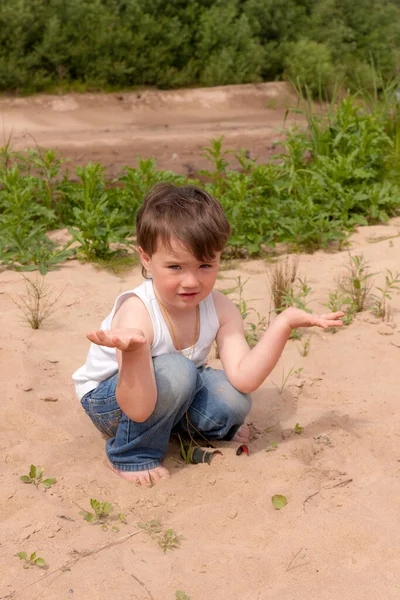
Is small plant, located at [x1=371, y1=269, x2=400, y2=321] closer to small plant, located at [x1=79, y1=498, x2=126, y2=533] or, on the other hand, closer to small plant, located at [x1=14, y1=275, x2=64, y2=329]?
small plant, located at [x1=14, y1=275, x2=64, y2=329]

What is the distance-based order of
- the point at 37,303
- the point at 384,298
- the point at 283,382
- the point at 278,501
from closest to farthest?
the point at 278,501 < the point at 283,382 < the point at 37,303 < the point at 384,298

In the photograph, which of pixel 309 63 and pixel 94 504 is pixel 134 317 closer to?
pixel 94 504

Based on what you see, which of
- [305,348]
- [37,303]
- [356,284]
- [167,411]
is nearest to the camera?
[167,411]

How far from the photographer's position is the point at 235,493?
2904 mm

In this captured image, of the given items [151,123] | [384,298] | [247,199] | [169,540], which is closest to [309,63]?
[151,123]

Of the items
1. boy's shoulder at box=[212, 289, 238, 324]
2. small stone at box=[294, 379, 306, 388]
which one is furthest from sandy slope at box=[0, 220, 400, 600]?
boy's shoulder at box=[212, 289, 238, 324]

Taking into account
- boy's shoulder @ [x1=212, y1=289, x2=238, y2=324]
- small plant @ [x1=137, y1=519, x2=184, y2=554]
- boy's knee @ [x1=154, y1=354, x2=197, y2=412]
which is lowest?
small plant @ [x1=137, y1=519, x2=184, y2=554]

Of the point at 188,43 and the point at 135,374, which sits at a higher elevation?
the point at 188,43

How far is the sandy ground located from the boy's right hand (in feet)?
2.06

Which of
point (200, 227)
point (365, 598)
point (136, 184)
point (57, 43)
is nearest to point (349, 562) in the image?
point (365, 598)

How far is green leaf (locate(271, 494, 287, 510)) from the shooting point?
9.25 ft

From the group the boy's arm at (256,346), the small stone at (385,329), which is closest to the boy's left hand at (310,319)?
the boy's arm at (256,346)

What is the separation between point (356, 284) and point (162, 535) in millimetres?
2240

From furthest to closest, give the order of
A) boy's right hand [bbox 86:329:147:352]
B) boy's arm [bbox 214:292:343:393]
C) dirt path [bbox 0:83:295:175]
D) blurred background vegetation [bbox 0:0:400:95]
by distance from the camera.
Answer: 1. blurred background vegetation [bbox 0:0:400:95]
2. dirt path [bbox 0:83:295:175]
3. boy's arm [bbox 214:292:343:393]
4. boy's right hand [bbox 86:329:147:352]
